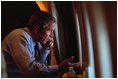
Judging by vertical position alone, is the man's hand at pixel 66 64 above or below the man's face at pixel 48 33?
below

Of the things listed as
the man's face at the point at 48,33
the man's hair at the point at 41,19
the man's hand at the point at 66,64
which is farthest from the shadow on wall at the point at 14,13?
the man's hand at the point at 66,64

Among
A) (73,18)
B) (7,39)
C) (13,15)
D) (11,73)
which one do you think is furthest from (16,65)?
(73,18)

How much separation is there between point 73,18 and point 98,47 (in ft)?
0.95

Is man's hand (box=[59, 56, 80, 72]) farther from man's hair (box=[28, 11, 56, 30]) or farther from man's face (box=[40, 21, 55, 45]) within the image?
man's hair (box=[28, 11, 56, 30])

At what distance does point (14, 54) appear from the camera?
4.40 feet

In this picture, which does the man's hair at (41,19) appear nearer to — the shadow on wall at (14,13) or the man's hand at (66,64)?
the shadow on wall at (14,13)

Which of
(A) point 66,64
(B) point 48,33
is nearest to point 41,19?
(B) point 48,33

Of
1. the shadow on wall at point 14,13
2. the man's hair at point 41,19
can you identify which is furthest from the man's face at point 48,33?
the shadow on wall at point 14,13

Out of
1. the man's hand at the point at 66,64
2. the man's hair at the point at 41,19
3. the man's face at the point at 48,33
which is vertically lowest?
the man's hand at the point at 66,64

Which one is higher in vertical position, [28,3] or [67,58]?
[28,3]

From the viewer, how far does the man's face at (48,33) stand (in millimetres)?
1387

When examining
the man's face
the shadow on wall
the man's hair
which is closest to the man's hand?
the man's face

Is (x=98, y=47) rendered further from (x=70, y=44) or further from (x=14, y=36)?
(x=14, y=36)

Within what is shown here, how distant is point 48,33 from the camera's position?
1392mm
